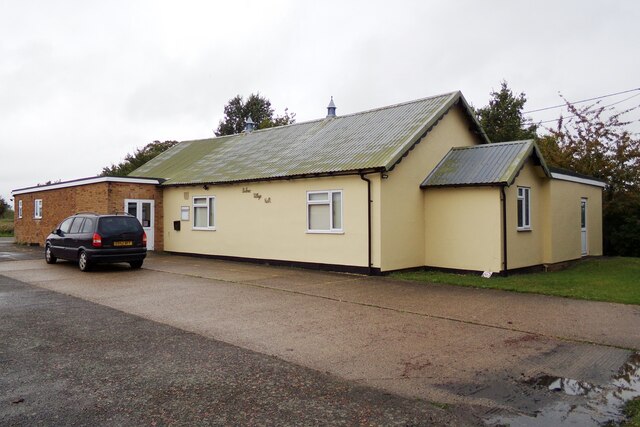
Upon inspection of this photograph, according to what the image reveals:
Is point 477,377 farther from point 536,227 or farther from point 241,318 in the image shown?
point 536,227

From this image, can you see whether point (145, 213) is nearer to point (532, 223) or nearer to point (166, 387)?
point (532, 223)

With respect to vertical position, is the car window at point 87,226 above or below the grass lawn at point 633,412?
above

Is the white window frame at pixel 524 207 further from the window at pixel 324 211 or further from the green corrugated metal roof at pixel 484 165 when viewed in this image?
the window at pixel 324 211

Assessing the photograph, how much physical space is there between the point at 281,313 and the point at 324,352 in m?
2.55

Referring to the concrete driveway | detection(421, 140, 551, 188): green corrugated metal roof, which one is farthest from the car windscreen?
detection(421, 140, 551, 188): green corrugated metal roof

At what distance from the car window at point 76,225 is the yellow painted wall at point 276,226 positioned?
4.94m

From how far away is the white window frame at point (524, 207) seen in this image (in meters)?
14.7

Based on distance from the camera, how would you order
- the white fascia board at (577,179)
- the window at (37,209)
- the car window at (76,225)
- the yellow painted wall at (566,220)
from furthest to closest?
the window at (37,209), the white fascia board at (577,179), the yellow painted wall at (566,220), the car window at (76,225)

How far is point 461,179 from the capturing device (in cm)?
1432

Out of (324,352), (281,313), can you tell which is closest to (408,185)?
(281,313)

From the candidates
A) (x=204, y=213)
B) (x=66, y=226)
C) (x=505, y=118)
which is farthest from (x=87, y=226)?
(x=505, y=118)

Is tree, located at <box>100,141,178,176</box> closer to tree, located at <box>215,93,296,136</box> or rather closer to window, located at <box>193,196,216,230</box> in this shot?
tree, located at <box>215,93,296,136</box>

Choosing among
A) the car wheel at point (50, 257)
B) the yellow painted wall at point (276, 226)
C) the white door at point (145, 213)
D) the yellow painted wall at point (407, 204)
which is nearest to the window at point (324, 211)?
the yellow painted wall at point (276, 226)

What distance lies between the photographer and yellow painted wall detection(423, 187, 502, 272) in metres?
13.6
